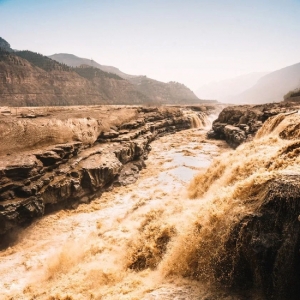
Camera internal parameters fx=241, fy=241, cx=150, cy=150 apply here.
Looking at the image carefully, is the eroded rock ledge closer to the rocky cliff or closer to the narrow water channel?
the narrow water channel

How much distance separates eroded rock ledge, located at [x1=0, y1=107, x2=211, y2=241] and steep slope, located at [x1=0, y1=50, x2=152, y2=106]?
64.0 metres

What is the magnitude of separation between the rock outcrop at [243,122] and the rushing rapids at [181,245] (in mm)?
10083

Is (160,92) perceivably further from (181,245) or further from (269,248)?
(269,248)

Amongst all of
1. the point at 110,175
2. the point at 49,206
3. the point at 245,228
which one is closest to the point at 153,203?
the point at 110,175

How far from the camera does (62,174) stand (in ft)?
45.5

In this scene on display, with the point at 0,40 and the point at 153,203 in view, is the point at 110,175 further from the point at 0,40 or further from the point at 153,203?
the point at 0,40

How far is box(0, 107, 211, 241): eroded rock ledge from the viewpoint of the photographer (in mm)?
11414

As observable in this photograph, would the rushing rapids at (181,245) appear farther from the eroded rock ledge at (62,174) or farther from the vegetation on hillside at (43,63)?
the vegetation on hillside at (43,63)

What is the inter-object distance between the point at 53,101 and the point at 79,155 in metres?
72.9

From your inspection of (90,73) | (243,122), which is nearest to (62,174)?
(243,122)

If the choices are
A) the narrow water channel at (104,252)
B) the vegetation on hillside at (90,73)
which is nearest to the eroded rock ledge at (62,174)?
the narrow water channel at (104,252)

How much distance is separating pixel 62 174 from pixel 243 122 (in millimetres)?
23604

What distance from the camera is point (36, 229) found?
11891 millimetres

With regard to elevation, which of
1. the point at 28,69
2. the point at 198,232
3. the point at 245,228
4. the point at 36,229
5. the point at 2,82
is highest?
the point at 28,69
